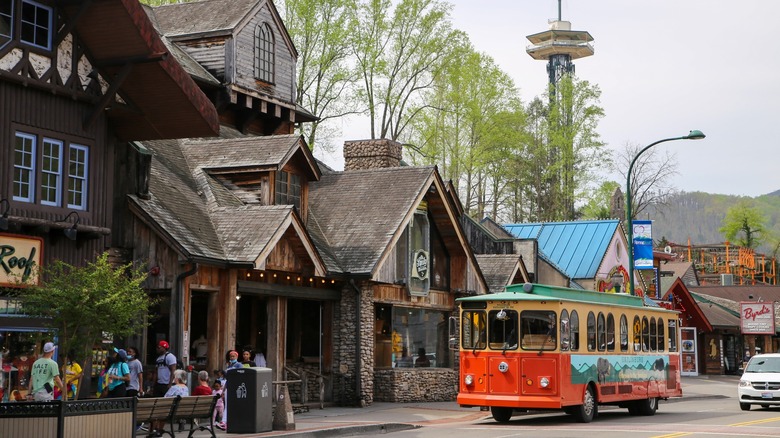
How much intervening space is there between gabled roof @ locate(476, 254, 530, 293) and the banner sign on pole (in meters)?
4.24

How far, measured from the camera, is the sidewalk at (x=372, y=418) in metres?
20.2

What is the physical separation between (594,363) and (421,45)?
88.7 feet

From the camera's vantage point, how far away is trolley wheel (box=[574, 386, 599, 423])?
2375 centimetres

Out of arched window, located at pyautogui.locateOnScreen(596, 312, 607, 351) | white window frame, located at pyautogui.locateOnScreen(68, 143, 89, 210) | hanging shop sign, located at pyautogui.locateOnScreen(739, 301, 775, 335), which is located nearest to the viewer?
white window frame, located at pyautogui.locateOnScreen(68, 143, 89, 210)

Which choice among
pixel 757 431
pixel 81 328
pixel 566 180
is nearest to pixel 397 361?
pixel 757 431

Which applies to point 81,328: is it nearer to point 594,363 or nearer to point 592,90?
point 594,363

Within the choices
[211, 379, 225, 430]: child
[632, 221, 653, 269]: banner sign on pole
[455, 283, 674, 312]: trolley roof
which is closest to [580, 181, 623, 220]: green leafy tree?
[632, 221, 653, 269]: banner sign on pole

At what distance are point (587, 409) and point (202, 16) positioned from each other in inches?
686

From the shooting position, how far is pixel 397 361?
31672 millimetres

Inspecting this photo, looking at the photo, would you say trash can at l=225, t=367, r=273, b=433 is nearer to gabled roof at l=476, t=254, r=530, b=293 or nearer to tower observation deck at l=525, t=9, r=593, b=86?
gabled roof at l=476, t=254, r=530, b=293

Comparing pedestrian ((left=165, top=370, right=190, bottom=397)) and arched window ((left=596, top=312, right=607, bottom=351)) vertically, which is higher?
arched window ((left=596, top=312, right=607, bottom=351))

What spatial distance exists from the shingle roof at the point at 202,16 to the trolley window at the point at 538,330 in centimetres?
1368

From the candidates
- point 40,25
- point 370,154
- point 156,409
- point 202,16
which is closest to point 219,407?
point 156,409

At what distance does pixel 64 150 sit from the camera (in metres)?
21.0
